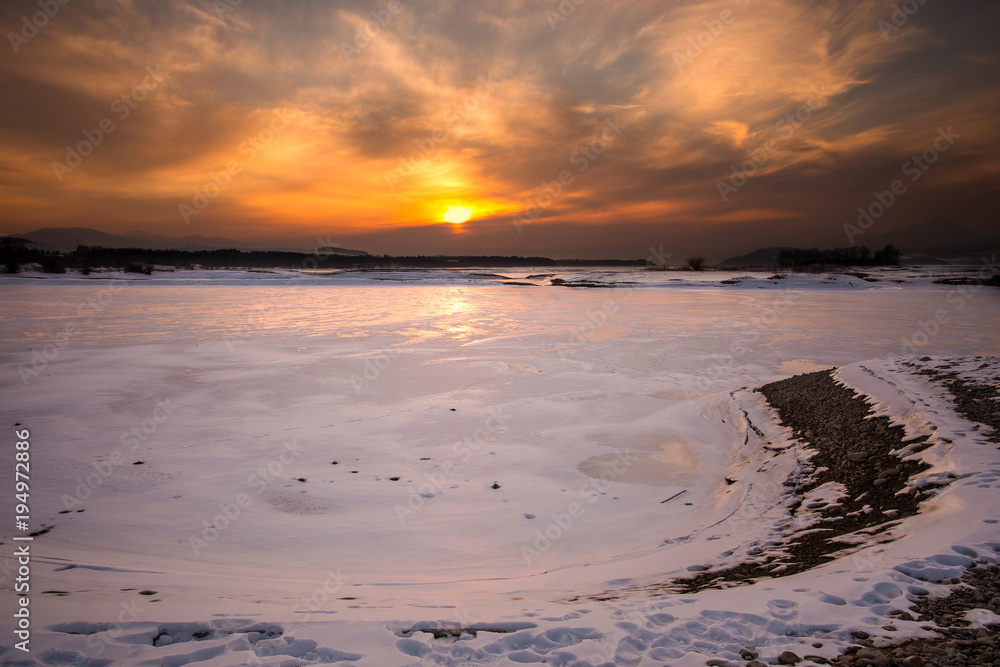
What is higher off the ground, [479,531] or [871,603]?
[871,603]

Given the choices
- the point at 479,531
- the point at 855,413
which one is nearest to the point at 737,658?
the point at 479,531

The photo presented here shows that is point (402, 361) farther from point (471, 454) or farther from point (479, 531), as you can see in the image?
point (479, 531)

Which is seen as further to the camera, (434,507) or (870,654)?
(434,507)

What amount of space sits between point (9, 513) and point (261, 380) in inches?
207

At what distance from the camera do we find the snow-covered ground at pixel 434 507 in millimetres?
2775

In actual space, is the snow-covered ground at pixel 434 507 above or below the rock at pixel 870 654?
below

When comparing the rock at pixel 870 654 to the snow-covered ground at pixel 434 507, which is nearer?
the rock at pixel 870 654

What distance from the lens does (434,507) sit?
5.07 meters

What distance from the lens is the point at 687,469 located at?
20.2 ft

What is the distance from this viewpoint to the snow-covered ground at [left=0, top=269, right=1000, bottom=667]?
9.11ft

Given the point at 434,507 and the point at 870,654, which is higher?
the point at 870,654

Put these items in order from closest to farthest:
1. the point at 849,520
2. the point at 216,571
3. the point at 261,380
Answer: the point at 216,571 → the point at 849,520 → the point at 261,380

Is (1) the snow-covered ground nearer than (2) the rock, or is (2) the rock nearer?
(2) the rock

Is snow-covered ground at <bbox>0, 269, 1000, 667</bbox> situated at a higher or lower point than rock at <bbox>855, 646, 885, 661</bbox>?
lower
